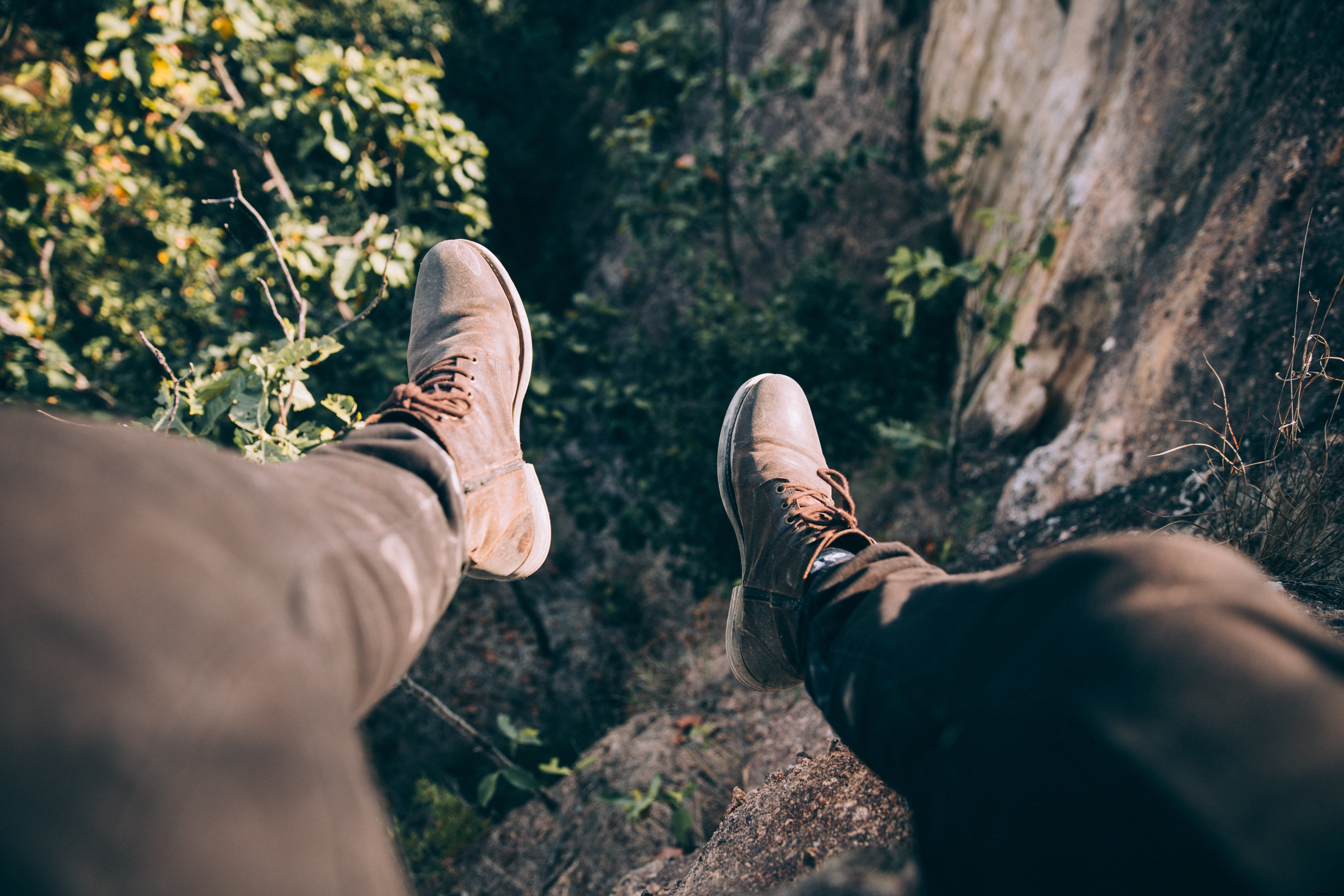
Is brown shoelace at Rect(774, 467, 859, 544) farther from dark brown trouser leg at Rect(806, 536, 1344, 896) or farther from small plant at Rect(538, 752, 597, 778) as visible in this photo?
small plant at Rect(538, 752, 597, 778)

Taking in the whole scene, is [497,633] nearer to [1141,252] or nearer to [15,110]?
[15,110]

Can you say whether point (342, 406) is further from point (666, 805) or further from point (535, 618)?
point (535, 618)

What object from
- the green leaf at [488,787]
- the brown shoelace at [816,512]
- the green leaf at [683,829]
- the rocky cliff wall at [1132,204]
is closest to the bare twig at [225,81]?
the brown shoelace at [816,512]

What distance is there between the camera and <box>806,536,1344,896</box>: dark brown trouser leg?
20.8 inches

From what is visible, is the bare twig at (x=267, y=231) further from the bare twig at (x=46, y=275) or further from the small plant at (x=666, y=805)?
the bare twig at (x=46, y=275)

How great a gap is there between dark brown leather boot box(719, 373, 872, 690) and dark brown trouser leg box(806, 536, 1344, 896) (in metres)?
0.47

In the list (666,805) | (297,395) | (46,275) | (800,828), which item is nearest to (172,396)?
Answer: (297,395)

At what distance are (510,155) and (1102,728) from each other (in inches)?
200

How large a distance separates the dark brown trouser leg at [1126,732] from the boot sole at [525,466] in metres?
0.95

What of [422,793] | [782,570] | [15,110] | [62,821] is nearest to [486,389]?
[782,570]

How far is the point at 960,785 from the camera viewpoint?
0.69 meters

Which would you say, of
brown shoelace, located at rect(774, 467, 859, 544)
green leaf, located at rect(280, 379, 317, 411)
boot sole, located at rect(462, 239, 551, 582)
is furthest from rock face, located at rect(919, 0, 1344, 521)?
green leaf, located at rect(280, 379, 317, 411)

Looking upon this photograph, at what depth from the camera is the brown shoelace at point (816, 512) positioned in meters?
1.38

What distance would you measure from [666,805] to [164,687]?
1934 millimetres
